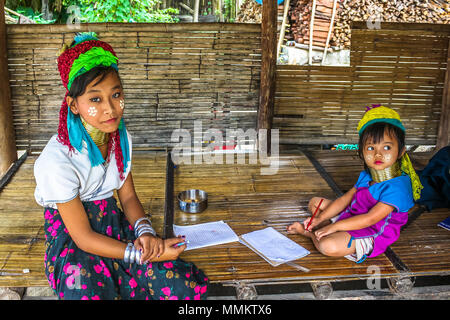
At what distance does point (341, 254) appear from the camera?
212cm

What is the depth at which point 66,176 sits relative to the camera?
163cm

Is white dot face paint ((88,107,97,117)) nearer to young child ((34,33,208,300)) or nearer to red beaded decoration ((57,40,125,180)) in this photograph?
young child ((34,33,208,300))

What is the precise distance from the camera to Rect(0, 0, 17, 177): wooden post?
11.5 ft

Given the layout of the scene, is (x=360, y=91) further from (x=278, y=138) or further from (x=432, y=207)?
(x=432, y=207)

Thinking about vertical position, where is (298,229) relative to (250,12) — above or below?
below

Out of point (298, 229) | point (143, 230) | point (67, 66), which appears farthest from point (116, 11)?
point (143, 230)

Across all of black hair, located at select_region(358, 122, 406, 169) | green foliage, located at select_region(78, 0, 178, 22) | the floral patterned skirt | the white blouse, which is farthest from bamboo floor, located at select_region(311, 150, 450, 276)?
green foliage, located at select_region(78, 0, 178, 22)

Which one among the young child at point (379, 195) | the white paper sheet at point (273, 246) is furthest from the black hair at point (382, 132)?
the white paper sheet at point (273, 246)

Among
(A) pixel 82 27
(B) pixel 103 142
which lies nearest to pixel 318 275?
(B) pixel 103 142

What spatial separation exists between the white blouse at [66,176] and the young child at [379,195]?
1207mm

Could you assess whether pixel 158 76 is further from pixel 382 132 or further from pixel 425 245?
pixel 425 245

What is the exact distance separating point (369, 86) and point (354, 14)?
9.52 ft

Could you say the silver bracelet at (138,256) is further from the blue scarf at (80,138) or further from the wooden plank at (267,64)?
the wooden plank at (267,64)

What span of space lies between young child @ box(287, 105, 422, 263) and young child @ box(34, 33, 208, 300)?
0.81m
